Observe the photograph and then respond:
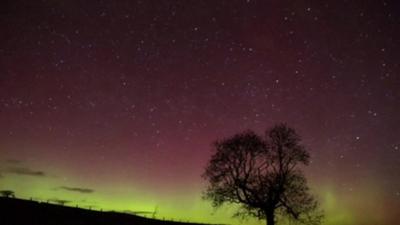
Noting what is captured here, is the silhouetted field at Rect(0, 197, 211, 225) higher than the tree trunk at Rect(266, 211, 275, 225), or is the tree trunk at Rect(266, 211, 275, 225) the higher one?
the tree trunk at Rect(266, 211, 275, 225)

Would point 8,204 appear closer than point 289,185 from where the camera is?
Yes

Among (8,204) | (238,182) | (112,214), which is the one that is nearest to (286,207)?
(238,182)

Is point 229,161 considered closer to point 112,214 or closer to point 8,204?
point 112,214

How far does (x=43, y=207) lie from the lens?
3769 centimetres

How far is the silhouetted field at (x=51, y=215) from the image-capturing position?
32.0 metres

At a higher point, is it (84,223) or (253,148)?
(253,148)

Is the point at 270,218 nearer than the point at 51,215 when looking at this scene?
No

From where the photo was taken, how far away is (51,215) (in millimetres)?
35469

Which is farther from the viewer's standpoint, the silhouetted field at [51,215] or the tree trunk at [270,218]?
the tree trunk at [270,218]

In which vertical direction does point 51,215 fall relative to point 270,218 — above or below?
below

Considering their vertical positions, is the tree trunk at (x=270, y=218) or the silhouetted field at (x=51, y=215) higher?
the tree trunk at (x=270, y=218)

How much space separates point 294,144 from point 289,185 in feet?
12.8

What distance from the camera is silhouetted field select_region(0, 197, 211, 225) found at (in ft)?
105

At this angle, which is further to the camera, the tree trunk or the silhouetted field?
the tree trunk
